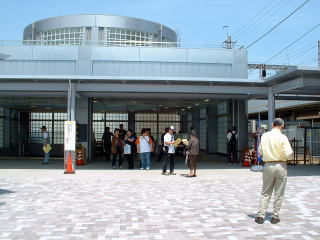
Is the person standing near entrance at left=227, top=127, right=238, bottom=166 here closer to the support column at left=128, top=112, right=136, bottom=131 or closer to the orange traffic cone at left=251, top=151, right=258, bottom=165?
the orange traffic cone at left=251, top=151, right=258, bottom=165

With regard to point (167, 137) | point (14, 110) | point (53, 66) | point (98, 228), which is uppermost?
point (53, 66)

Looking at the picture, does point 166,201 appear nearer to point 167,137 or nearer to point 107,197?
point 107,197

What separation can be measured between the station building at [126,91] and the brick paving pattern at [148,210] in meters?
4.20

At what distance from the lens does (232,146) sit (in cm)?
1549

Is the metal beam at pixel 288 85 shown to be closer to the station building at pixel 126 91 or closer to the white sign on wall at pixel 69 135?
the station building at pixel 126 91

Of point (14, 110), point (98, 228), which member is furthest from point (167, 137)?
point (14, 110)

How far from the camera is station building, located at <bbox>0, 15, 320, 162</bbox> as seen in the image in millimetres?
13570

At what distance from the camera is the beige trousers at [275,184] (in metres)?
5.99

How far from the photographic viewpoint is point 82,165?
1533 centimetres

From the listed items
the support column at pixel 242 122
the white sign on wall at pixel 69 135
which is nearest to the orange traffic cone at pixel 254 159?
the support column at pixel 242 122

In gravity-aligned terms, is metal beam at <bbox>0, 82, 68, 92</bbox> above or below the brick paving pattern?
above

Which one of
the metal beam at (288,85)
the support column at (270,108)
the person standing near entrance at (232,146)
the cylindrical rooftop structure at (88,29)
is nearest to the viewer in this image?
the metal beam at (288,85)

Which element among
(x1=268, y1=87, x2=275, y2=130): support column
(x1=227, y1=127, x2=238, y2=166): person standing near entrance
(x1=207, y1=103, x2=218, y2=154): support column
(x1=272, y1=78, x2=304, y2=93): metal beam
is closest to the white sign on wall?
(x1=227, y1=127, x2=238, y2=166): person standing near entrance

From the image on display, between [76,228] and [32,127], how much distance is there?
18836 mm
